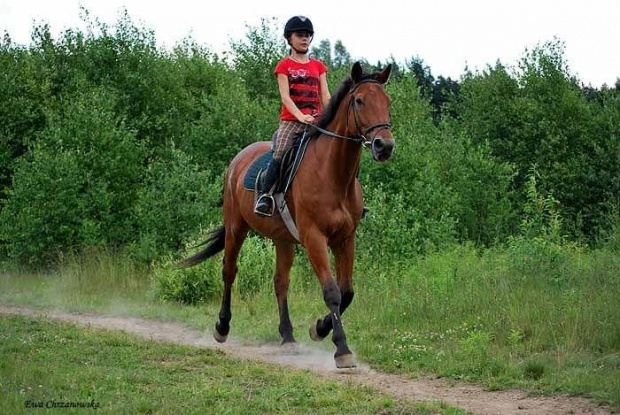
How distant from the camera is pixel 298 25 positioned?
9.34 meters

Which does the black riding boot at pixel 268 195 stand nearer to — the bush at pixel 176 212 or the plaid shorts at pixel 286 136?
the plaid shorts at pixel 286 136

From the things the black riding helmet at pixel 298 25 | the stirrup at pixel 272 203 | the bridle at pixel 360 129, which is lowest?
the stirrup at pixel 272 203

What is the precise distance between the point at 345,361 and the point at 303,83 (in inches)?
134

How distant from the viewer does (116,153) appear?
21094 millimetres

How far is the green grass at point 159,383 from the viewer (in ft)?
21.2

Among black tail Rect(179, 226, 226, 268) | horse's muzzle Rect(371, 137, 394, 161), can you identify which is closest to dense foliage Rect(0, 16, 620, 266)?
black tail Rect(179, 226, 226, 268)

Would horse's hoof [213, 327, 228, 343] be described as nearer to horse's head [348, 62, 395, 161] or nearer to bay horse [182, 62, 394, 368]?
bay horse [182, 62, 394, 368]

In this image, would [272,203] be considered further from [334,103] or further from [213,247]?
[213,247]

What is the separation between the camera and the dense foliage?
1822 cm

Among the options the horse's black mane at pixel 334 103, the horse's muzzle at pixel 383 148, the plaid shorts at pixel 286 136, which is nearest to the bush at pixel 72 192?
the plaid shorts at pixel 286 136

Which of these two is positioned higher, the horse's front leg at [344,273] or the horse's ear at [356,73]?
the horse's ear at [356,73]

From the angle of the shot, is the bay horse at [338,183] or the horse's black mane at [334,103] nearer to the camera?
the bay horse at [338,183]

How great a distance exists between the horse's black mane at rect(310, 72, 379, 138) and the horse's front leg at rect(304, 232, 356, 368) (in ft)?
4.24

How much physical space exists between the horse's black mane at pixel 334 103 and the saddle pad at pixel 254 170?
146 centimetres
